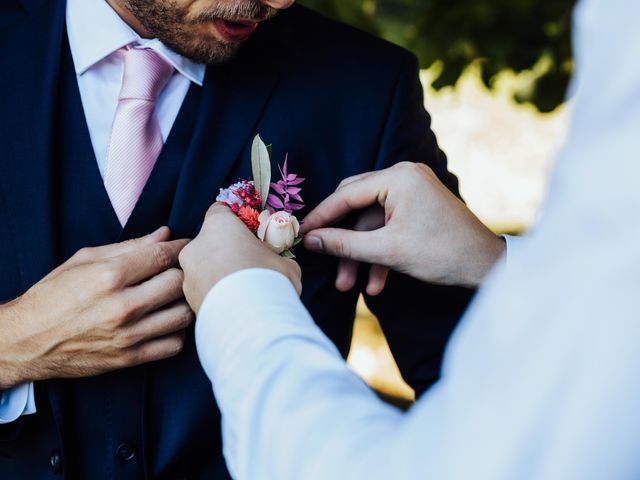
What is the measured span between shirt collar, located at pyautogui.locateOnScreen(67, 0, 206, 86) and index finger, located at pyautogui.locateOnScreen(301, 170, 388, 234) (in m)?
0.50

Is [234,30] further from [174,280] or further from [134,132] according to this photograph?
[174,280]

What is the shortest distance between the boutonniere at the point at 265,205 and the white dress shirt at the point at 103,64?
12.9 inches

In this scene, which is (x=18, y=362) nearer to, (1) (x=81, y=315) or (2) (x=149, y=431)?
(1) (x=81, y=315)

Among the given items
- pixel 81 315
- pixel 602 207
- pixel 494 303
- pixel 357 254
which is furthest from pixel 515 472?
pixel 81 315

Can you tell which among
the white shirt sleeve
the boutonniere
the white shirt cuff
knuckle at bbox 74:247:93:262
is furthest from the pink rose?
the white shirt sleeve

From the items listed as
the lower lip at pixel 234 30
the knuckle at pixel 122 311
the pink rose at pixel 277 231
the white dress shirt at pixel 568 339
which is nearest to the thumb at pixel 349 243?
the pink rose at pixel 277 231

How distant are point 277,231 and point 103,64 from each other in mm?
665

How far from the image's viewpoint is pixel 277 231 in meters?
1.54

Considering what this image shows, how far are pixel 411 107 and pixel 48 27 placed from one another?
0.87 meters

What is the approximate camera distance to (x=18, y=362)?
65.2 inches

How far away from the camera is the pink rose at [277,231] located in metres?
1.53

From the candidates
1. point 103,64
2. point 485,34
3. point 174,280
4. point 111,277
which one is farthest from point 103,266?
point 485,34

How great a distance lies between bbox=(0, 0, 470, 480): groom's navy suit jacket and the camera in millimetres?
1751

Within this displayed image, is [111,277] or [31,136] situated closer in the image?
[111,277]
